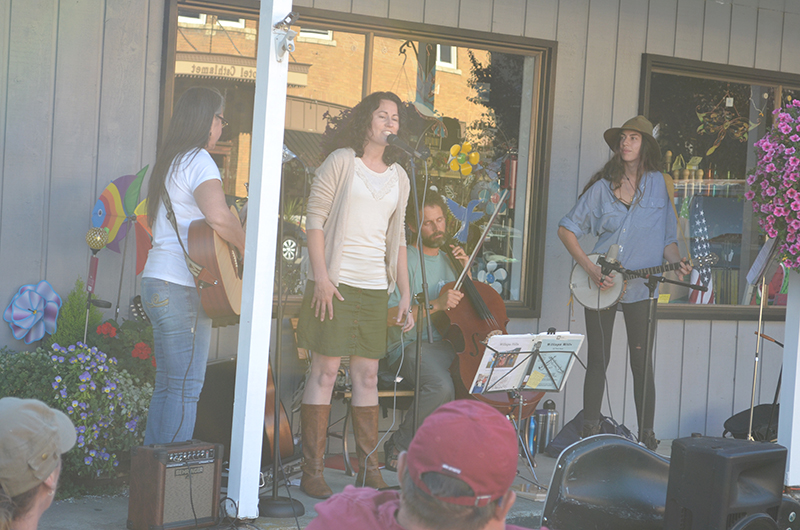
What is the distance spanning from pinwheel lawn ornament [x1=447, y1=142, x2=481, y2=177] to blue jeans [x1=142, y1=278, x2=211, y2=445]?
230cm

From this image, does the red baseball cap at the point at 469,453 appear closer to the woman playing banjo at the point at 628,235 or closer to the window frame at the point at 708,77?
the woman playing banjo at the point at 628,235

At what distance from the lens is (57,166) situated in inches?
167

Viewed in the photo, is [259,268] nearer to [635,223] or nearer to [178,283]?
[178,283]

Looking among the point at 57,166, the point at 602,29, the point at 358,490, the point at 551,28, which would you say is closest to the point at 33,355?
the point at 57,166

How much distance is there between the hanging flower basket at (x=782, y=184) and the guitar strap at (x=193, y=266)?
2.76 m

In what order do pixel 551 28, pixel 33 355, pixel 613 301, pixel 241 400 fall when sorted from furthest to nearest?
1. pixel 551 28
2. pixel 613 301
3. pixel 33 355
4. pixel 241 400

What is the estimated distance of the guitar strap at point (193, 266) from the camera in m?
3.22

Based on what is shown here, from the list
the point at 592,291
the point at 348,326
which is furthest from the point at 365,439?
the point at 592,291

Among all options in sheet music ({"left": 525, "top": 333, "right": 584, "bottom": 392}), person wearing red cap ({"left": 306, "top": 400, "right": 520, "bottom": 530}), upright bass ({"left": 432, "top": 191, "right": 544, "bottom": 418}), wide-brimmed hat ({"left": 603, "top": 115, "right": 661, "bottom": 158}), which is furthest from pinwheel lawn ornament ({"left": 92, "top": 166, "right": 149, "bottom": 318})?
person wearing red cap ({"left": 306, "top": 400, "right": 520, "bottom": 530})

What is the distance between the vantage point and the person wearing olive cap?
143 cm

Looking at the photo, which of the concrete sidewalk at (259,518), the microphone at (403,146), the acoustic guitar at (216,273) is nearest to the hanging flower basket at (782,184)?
the concrete sidewalk at (259,518)

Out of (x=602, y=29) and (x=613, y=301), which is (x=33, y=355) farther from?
(x=602, y=29)

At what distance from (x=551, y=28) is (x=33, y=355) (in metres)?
3.63

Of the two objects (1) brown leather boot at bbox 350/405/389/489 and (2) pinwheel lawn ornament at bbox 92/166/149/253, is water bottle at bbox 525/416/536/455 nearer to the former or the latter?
(1) brown leather boot at bbox 350/405/389/489
